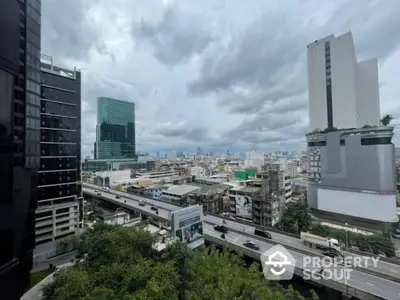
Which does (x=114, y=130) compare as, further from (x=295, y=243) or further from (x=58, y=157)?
(x=295, y=243)

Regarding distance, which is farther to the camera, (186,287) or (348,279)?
(348,279)

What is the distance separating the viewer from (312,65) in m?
41.1

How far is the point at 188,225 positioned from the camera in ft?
59.8

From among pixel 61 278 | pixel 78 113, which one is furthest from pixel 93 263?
pixel 78 113

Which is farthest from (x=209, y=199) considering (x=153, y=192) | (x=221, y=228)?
(x=153, y=192)

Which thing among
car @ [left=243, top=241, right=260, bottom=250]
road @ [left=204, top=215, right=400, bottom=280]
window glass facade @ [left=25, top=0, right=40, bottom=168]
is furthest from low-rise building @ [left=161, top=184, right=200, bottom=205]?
window glass facade @ [left=25, top=0, right=40, bottom=168]

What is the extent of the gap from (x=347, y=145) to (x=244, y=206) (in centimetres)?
1677

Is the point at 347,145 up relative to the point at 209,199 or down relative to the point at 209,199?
up

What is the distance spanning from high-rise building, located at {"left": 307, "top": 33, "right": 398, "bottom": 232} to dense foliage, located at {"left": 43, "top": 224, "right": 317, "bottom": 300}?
1000 inches

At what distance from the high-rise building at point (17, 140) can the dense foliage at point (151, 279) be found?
2342 mm

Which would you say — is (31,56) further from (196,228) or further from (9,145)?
(196,228)

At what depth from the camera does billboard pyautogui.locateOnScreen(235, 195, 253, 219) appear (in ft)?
109

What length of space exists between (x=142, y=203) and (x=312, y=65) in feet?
129

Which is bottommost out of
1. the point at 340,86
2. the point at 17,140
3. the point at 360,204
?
the point at 360,204
